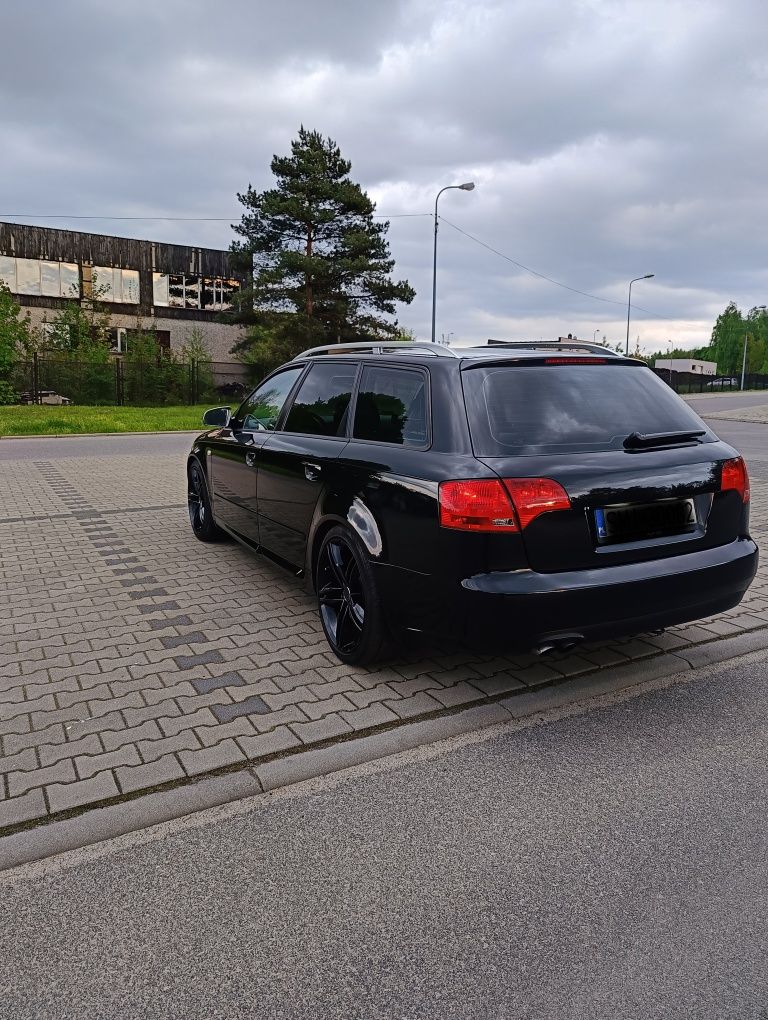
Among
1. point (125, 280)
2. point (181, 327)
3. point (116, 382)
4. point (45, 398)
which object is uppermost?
point (125, 280)

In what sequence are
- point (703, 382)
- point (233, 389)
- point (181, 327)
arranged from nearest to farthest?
point (233, 389), point (181, 327), point (703, 382)

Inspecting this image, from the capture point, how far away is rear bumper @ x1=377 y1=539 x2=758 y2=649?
128 inches

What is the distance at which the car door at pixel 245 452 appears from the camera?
17.7 ft

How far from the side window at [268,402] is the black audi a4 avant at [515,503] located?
89cm

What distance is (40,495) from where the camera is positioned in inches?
393

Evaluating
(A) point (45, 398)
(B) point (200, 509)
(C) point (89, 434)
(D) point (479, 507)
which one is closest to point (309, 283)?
(A) point (45, 398)

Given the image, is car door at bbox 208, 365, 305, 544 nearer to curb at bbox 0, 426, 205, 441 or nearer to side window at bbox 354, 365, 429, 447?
side window at bbox 354, 365, 429, 447

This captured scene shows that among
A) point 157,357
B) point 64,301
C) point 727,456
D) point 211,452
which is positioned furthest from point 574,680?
point 64,301

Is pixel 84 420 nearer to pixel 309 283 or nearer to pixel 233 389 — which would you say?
pixel 309 283

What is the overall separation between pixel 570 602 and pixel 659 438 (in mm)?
986

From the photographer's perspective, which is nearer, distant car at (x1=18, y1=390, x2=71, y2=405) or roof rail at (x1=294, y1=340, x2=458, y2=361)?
roof rail at (x1=294, y1=340, x2=458, y2=361)

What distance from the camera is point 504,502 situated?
128 inches

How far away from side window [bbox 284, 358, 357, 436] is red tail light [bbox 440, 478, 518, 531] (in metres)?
1.25

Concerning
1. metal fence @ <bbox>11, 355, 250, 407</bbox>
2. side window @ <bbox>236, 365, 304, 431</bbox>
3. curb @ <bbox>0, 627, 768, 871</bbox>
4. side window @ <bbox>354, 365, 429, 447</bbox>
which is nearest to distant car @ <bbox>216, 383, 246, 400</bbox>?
metal fence @ <bbox>11, 355, 250, 407</bbox>
